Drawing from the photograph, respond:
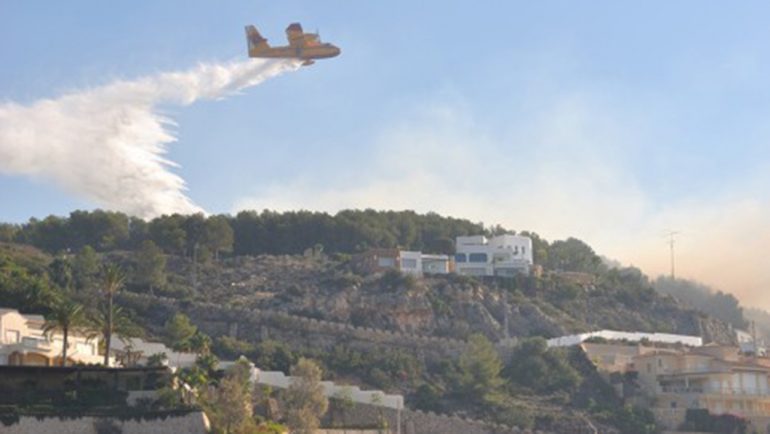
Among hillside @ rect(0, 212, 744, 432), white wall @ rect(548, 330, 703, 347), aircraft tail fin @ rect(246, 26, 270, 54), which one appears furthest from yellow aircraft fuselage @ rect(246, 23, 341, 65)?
white wall @ rect(548, 330, 703, 347)

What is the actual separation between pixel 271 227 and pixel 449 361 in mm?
41338

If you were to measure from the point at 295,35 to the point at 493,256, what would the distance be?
1654 inches

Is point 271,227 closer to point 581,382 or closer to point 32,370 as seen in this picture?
point 581,382

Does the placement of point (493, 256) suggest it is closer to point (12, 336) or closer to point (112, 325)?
point (112, 325)

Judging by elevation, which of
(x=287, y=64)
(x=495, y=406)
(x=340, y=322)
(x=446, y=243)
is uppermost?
(x=287, y=64)

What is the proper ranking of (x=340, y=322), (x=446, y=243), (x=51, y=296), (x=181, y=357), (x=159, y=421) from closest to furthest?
(x=159, y=421) → (x=181, y=357) → (x=51, y=296) → (x=340, y=322) → (x=446, y=243)

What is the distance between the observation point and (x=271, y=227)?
123 metres

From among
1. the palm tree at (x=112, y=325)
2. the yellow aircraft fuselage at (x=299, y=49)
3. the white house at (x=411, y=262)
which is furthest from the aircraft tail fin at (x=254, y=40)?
the white house at (x=411, y=262)

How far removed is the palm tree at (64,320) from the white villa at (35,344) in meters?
0.83

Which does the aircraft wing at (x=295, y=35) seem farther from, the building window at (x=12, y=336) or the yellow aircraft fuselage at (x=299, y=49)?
the building window at (x=12, y=336)

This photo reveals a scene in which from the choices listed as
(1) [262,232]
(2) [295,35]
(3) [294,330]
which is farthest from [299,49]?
(1) [262,232]

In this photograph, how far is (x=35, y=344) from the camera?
64688 mm

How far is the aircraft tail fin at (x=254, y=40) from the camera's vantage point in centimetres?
8162

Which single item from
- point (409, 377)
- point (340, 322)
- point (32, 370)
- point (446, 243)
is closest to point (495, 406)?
point (409, 377)
